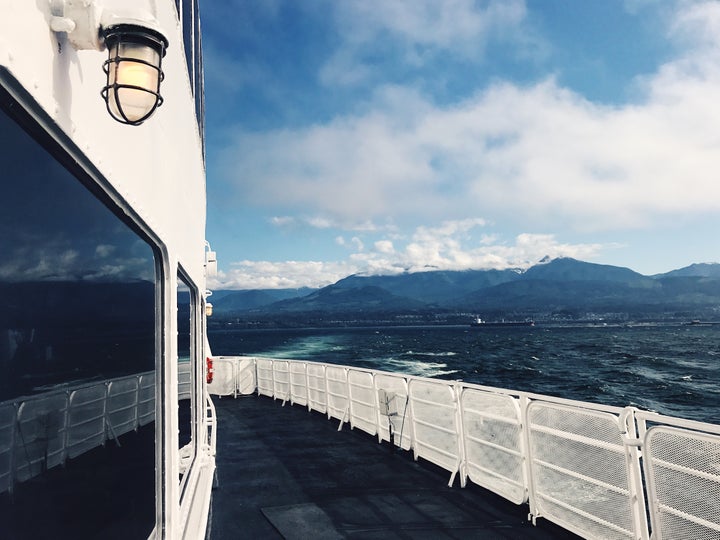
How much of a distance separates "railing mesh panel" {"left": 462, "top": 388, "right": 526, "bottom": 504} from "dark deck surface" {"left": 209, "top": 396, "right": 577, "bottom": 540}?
208mm

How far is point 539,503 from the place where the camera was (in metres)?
5.46

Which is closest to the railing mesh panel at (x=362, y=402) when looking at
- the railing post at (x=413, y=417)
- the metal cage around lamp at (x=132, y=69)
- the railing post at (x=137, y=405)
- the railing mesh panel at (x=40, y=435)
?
the railing post at (x=413, y=417)

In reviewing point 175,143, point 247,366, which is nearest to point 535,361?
point 247,366

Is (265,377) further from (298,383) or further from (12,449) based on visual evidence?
(12,449)

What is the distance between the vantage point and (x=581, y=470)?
16.3 feet

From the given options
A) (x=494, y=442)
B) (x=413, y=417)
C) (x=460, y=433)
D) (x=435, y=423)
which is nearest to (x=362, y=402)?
(x=413, y=417)

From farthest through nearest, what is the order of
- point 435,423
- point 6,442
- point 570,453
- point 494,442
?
point 435,423
point 494,442
point 570,453
point 6,442

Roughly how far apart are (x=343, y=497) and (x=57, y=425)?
18.6 ft

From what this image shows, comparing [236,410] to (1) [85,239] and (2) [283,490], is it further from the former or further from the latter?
(1) [85,239]

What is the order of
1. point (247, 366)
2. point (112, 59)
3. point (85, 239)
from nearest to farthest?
1. point (112, 59)
2. point (85, 239)
3. point (247, 366)

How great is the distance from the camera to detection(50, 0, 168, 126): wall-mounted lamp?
51.6 inches

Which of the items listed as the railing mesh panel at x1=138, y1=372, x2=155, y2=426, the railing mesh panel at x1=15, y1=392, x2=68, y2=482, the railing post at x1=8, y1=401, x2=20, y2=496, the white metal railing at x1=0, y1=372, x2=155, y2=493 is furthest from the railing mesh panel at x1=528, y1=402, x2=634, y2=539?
the railing post at x1=8, y1=401, x2=20, y2=496

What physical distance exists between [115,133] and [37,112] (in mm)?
582

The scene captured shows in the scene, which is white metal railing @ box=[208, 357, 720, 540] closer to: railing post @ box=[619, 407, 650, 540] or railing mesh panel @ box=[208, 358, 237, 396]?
railing post @ box=[619, 407, 650, 540]
